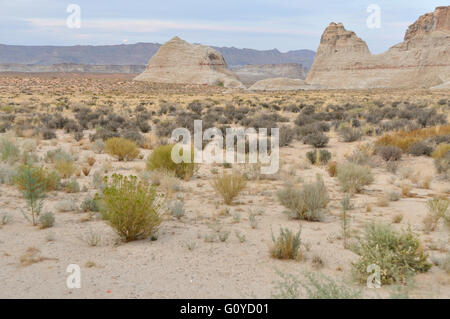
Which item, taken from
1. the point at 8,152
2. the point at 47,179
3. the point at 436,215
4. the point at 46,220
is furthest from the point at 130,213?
the point at 8,152

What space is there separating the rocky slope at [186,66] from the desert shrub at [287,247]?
66869 mm

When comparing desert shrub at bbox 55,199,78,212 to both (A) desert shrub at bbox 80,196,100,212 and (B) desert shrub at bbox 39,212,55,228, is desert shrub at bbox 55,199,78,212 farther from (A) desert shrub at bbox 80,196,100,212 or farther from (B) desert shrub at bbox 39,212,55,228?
(B) desert shrub at bbox 39,212,55,228

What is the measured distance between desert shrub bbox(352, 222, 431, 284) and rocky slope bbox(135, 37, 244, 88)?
67.2m

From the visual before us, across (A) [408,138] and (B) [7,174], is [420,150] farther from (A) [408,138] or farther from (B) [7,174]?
(B) [7,174]

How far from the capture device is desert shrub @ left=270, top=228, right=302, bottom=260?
4.96 m

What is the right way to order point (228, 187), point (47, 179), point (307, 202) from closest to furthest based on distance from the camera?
1. point (307, 202)
2. point (228, 187)
3. point (47, 179)

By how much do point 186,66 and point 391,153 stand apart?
67.9m

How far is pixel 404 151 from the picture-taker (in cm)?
1175

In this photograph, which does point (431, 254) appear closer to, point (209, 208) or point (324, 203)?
point (324, 203)

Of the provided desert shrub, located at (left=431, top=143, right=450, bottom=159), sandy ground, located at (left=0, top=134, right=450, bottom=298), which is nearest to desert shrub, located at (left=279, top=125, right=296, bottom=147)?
desert shrub, located at (left=431, top=143, right=450, bottom=159)

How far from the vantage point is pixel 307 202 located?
6492 mm

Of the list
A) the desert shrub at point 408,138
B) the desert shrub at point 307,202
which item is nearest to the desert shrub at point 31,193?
the desert shrub at point 307,202
